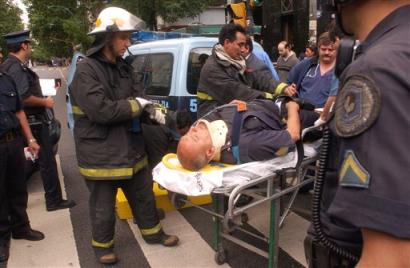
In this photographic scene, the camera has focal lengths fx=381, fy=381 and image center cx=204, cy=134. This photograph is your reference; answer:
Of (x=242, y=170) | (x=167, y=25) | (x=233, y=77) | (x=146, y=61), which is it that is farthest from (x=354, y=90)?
(x=167, y=25)

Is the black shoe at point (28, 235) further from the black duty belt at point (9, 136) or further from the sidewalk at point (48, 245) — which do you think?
the black duty belt at point (9, 136)

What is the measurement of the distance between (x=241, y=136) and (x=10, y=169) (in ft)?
7.66

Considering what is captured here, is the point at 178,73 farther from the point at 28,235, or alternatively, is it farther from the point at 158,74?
the point at 28,235

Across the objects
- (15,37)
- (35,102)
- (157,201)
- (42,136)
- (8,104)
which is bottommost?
(157,201)

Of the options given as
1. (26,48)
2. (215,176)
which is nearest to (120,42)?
(215,176)

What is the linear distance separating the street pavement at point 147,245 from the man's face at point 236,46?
64.5 inches

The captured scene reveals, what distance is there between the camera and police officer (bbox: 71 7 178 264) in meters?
2.98

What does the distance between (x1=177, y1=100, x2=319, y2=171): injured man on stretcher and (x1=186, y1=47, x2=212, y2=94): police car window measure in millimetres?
2017

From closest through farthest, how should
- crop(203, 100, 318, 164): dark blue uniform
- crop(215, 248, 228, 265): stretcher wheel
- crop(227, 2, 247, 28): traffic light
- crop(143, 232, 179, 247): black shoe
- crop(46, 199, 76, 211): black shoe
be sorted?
crop(203, 100, 318, 164): dark blue uniform, crop(215, 248, 228, 265): stretcher wheel, crop(143, 232, 179, 247): black shoe, crop(46, 199, 76, 211): black shoe, crop(227, 2, 247, 28): traffic light

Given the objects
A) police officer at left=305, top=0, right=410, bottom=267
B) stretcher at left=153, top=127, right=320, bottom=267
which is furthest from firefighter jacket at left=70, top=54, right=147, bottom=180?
police officer at left=305, top=0, right=410, bottom=267

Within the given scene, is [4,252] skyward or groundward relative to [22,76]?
groundward

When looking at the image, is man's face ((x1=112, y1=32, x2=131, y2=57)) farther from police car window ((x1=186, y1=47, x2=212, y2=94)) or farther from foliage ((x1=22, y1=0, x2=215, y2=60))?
foliage ((x1=22, y1=0, x2=215, y2=60))

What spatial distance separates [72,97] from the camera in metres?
3.18

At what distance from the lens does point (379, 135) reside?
0.81m
